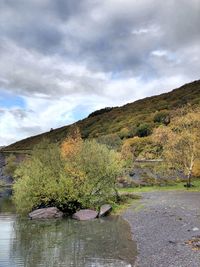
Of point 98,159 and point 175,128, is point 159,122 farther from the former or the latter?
point 98,159

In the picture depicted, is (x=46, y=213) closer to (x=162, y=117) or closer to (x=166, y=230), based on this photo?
(x=166, y=230)

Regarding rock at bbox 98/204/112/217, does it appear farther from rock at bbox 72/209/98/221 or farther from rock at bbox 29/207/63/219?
rock at bbox 29/207/63/219

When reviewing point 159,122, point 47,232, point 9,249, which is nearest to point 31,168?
point 47,232

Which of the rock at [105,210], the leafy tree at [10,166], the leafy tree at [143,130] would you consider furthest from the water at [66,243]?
the leafy tree at [143,130]

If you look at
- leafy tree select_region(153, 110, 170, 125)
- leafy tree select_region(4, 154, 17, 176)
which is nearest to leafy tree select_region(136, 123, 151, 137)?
leafy tree select_region(153, 110, 170, 125)

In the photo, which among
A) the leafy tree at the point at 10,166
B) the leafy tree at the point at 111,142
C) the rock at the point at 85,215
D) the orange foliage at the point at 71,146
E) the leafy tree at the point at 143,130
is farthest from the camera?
the leafy tree at the point at 143,130

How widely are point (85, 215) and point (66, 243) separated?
453 inches

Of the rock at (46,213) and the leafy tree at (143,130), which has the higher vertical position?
the leafy tree at (143,130)

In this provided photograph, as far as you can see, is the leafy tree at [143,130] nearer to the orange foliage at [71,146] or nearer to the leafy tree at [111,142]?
the leafy tree at [111,142]

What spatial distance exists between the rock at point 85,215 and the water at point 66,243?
1136 mm

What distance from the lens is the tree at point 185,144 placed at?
204 feet

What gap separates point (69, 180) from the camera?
41844mm

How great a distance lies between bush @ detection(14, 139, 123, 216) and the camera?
137 feet

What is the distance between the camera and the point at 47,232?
106ft
